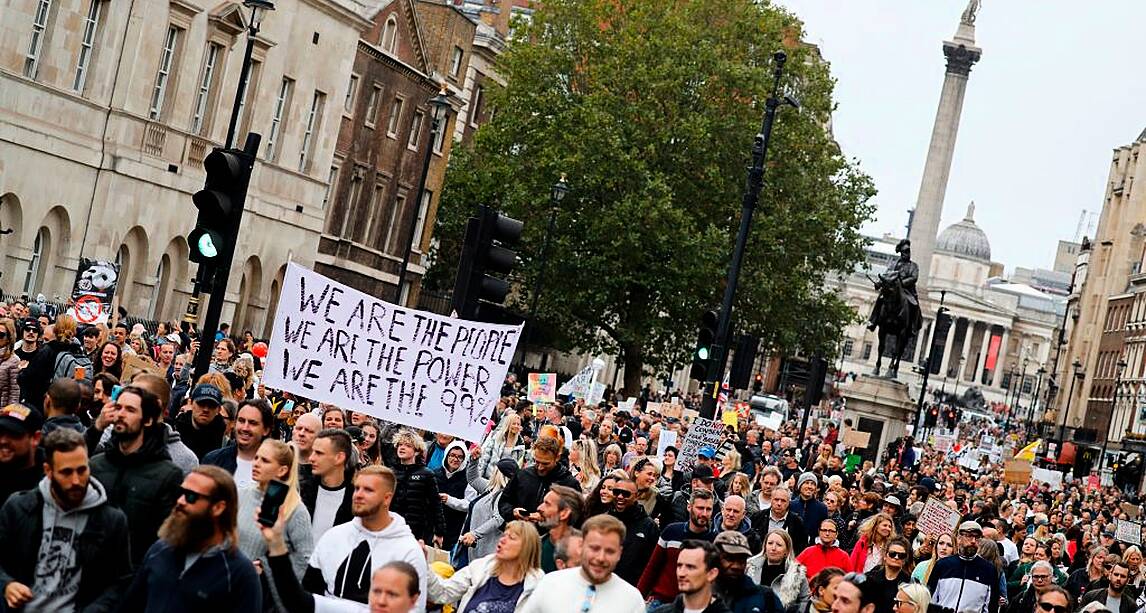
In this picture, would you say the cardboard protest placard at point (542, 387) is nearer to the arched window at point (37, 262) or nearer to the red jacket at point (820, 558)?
the red jacket at point (820, 558)

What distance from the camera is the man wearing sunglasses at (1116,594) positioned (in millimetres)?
18672

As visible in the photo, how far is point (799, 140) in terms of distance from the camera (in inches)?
2518

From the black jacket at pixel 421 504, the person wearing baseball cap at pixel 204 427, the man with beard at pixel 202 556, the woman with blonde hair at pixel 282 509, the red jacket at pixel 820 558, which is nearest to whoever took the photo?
the man with beard at pixel 202 556

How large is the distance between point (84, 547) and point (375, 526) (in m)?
1.69

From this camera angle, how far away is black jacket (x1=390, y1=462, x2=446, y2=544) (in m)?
14.2

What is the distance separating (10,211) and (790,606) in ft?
94.4

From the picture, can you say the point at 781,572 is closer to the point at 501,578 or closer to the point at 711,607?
the point at 711,607

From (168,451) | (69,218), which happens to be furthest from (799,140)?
(168,451)

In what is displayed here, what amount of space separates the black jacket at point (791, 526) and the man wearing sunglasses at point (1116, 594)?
8.90 ft

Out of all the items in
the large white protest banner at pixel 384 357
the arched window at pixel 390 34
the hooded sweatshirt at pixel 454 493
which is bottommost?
the hooded sweatshirt at pixel 454 493

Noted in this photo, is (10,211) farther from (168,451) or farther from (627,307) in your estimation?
→ (168,451)

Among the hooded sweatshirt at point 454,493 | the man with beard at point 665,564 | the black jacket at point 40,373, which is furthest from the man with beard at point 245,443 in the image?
the black jacket at point 40,373

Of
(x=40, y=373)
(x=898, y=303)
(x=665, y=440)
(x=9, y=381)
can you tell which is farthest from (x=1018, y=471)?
(x=9, y=381)

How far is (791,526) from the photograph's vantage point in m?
17.5
